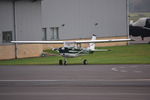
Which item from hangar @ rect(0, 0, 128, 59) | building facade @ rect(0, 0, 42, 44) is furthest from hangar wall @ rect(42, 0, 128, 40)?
building facade @ rect(0, 0, 42, 44)

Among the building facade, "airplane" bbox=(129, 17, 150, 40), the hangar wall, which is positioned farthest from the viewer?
"airplane" bbox=(129, 17, 150, 40)

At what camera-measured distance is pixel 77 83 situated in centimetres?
2103

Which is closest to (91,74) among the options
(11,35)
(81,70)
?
(81,70)

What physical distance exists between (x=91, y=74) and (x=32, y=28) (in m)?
16.2

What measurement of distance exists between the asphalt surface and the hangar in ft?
32.6

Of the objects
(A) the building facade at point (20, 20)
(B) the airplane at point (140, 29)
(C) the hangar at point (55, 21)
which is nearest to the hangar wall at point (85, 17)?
(C) the hangar at point (55, 21)

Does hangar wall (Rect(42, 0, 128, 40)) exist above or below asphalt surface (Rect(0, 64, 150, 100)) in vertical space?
above

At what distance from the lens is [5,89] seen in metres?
19.5

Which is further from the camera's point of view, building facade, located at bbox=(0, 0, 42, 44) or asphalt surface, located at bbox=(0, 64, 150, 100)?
building facade, located at bbox=(0, 0, 42, 44)

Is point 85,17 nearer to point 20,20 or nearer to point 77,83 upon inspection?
point 20,20

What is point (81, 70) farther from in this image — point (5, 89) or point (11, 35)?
point (11, 35)

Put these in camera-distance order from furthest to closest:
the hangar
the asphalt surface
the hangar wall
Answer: the hangar wall → the hangar → the asphalt surface

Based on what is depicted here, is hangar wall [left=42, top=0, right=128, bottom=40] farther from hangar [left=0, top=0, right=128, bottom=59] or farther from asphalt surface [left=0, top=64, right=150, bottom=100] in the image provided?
asphalt surface [left=0, top=64, right=150, bottom=100]

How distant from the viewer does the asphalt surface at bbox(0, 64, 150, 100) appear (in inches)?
694
